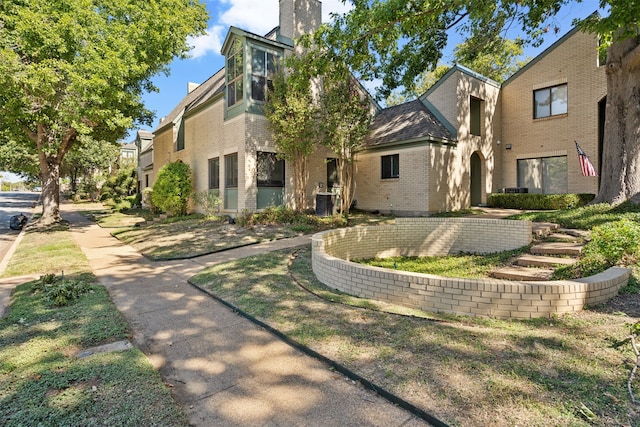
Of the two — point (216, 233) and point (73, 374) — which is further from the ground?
point (216, 233)

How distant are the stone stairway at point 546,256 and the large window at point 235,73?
11.9 m

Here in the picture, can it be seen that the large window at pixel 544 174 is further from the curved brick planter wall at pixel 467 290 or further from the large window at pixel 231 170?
the large window at pixel 231 170

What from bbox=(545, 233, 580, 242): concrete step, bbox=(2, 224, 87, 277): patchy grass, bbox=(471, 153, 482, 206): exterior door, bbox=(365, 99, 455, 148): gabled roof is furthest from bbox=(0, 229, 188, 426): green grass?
bbox=(471, 153, 482, 206): exterior door

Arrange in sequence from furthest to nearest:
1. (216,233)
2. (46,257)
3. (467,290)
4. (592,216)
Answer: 1. (216,233)
2. (46,257)
3. (592,216)
4. (467,290)

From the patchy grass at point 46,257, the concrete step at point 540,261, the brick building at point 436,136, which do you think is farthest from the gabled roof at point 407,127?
the patchy grass at point 46,257

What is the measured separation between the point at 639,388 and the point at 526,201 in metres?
13.9

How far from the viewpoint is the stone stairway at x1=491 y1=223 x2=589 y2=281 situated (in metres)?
6.04

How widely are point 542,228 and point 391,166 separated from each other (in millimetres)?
8274

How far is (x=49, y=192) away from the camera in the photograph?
17.3 m

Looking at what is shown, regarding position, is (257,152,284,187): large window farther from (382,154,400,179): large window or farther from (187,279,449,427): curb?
(187,279,449,427): curb

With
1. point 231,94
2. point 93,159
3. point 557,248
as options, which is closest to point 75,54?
point 231,94

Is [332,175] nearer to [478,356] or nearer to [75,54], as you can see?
[75,54]

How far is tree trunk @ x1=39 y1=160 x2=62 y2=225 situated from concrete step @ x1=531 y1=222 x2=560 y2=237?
20.7m

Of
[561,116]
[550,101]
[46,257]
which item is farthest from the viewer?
[550,101]
